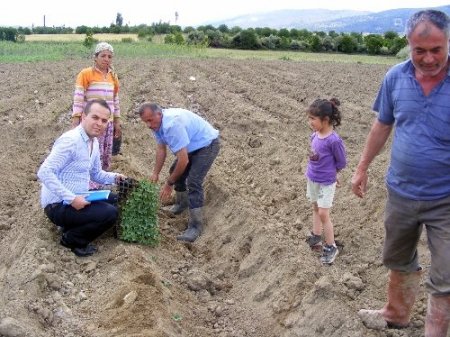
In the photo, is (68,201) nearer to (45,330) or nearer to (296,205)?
(45,330)

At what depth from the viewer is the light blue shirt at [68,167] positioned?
4996 millimetres

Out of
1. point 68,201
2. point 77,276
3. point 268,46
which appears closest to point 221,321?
point 77,276

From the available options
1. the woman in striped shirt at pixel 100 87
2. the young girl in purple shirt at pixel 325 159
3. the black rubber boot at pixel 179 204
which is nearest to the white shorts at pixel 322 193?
the young girl in purple shirt at pixel 325 159

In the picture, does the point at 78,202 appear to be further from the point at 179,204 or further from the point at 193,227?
the point at 179,204

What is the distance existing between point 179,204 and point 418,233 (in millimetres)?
3433

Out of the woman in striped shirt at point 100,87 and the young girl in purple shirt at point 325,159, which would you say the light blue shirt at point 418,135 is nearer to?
the young girl in purple shirt at point 325,159

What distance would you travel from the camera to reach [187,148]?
6008 mm

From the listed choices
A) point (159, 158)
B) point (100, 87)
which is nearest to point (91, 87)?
point (100, 87)

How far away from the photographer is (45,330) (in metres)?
4.09

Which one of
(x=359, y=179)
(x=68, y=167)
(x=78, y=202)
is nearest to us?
(x=359, y=179)

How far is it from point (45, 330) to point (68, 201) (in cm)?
125

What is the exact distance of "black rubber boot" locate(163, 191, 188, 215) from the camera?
22.2ft

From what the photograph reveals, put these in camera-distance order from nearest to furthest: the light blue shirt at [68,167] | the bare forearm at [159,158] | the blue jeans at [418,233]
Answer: the blue jeans at [418,233] < the light blue shirt at [68,167] < the bare forearm at [159,158]

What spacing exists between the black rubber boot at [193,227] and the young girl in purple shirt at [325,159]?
133 centimetres
